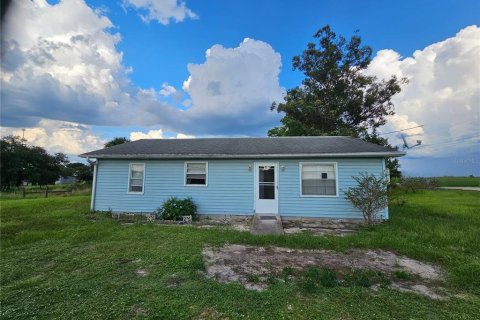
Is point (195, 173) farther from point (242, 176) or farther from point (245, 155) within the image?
point (245, 155)

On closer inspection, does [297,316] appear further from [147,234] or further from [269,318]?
[147,234]

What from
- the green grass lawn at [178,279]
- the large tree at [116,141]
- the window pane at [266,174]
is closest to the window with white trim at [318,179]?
the window pane at [266,174]

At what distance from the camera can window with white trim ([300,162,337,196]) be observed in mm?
9164

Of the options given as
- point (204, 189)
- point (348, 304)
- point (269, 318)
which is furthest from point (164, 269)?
point (204, 189)

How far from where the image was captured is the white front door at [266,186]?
9.45 m

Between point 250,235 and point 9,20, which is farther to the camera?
point 250,235

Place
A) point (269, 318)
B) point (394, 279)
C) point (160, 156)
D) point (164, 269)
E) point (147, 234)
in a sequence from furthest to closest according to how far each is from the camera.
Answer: point (160, 156) → point (147, 234) → point (164, 269) → point (394, 279) → point (269, 318)

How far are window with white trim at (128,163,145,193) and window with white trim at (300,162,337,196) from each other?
6.71 metres

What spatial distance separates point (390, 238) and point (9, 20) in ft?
25.7

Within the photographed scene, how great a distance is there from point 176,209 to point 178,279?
5259 millimetres

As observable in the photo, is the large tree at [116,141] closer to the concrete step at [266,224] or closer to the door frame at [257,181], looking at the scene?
the door frame at [257,181]

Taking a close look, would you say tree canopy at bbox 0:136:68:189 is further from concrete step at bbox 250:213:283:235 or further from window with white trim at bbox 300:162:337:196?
window with white trim at bbox 300:162:337:196

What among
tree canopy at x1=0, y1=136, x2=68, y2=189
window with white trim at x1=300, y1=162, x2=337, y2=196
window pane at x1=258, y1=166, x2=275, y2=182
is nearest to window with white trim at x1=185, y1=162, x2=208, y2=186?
window pane at x1=258, y1=166, x2=275, y2=182

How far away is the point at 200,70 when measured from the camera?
15.9 metres
